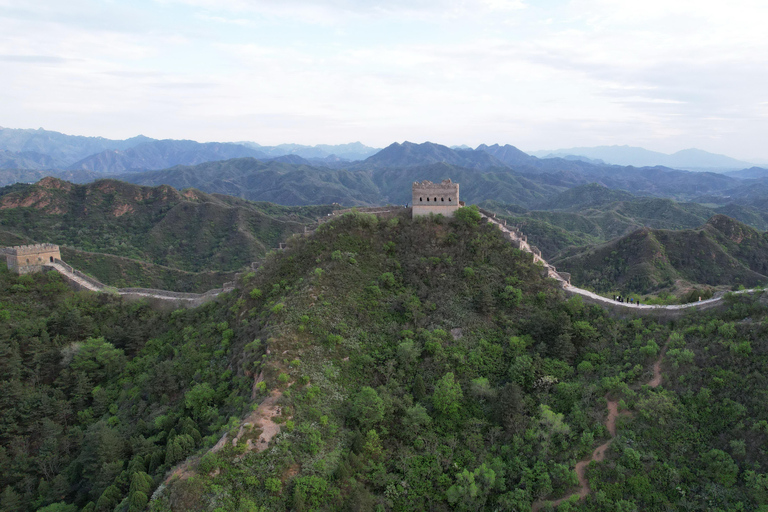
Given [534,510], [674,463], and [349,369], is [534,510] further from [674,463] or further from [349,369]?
[349,369]

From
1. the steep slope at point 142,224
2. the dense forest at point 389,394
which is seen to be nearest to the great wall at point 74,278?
the dense forest at point 389,394

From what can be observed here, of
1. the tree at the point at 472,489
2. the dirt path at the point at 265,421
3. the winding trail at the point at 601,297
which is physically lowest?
the tree at the point at 472,489

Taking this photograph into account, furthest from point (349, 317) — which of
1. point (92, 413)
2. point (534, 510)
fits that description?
point (92, 413)

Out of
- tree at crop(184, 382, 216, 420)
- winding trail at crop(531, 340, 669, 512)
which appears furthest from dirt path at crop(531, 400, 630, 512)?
tree at crop(184, 382, 216, 420)

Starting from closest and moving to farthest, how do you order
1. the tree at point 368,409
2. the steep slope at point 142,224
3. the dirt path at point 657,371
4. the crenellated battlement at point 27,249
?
the tree at point 368,409, the dirt path at point 657,371, the crenellated battlement at point 27,249, the steep slope at point 142,224

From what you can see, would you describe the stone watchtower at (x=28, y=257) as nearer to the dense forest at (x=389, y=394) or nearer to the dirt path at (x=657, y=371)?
the dense forest at (x=389, y=394)

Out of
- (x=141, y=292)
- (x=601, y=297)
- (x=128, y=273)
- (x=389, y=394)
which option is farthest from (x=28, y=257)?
(x=601, y=297)
